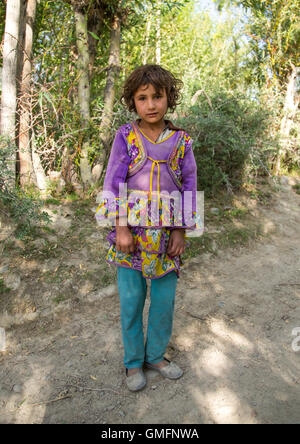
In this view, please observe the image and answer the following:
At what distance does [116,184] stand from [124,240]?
29 centimetres

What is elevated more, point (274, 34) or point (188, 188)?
point (274, 34)

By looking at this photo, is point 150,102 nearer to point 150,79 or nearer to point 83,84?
point 150,79

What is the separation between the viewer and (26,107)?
3205mm

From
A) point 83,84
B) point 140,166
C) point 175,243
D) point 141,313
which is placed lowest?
point 141,313

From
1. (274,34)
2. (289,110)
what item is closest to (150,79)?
(289,110)

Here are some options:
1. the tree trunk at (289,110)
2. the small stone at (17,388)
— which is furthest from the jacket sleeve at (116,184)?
the tree trunk at (289,110)

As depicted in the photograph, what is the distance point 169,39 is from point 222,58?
132 cm

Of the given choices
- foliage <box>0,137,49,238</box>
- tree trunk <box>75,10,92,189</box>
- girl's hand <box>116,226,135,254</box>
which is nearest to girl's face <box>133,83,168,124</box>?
girl's hand <box>116,226,135,254</box>

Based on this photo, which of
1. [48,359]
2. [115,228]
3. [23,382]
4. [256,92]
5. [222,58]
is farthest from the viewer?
[222,58]

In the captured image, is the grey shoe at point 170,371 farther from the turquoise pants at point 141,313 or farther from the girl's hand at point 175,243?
the girl's hand at point 175,243

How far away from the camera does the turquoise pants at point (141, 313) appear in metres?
1.84

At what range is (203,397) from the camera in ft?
6.07

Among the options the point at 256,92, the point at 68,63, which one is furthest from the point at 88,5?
the point at 256,92

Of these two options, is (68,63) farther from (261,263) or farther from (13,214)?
(261,263)
